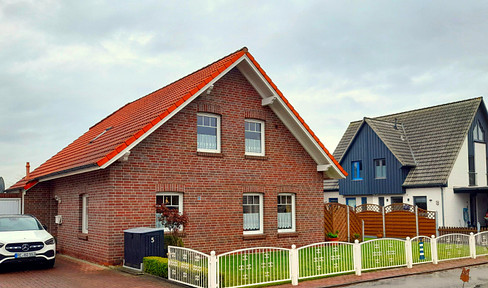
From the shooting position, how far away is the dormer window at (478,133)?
33312mm

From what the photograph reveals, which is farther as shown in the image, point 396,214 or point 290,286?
point 396,214

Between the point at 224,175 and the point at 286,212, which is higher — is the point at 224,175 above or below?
above

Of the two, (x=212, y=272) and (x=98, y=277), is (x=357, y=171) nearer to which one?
(x=98, y=277)

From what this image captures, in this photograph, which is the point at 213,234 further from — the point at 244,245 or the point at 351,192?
the point at 351,192

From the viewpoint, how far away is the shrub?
41.8 feet

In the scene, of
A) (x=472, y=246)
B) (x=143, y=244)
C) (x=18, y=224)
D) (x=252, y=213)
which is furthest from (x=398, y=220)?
(x=18, y=224)

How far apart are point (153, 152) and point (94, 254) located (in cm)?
369

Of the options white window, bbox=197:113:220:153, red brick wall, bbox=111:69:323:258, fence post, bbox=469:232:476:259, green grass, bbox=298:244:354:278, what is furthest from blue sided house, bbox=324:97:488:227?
green grass, bbox=298:244:354:278

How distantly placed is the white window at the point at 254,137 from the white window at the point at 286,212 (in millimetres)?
2045

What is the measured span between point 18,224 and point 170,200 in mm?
4586

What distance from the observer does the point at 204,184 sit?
17.2 meters

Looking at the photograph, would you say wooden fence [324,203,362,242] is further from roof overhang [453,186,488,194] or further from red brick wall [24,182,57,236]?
red brick wall [24,182,57,236]

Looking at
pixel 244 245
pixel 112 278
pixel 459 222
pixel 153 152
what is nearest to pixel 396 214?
pixel 459 222

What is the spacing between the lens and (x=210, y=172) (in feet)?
57.1
